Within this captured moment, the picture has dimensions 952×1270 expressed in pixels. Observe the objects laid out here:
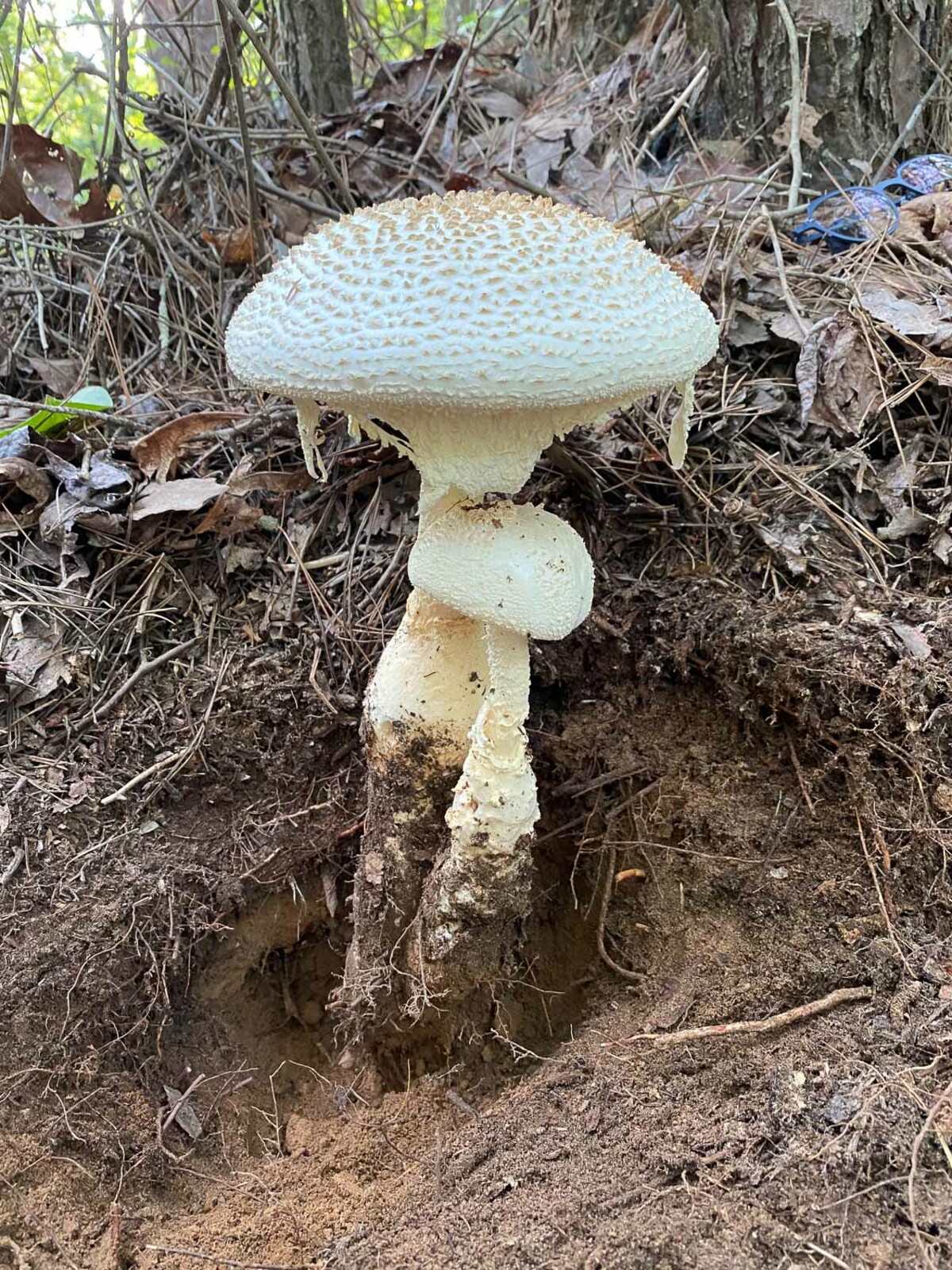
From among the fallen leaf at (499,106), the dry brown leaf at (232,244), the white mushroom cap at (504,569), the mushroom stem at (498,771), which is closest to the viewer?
the white mushroom cap at (504,569)

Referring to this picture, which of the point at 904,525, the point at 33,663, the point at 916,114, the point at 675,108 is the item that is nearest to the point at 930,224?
the point at 916,114

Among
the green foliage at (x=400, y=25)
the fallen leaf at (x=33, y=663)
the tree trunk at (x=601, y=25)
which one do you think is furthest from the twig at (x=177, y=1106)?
the tree trunk at (x=601, y=25)

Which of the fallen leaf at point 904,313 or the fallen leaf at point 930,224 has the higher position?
the fallen leaf at point 930,224

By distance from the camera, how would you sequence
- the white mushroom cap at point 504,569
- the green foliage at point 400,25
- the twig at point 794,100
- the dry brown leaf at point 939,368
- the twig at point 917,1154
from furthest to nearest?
1. the green foliage at point 400,25
2. the twig at point 794,100
3. the dry brown leaf at point 939,368
4. the white mushroom cap at point 504,569
5. the twig at point 917,1154

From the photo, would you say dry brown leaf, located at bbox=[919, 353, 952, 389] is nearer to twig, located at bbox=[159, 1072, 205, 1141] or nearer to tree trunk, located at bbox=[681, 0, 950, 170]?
tree trunk, located at bbox=[681, 0, 950, 170]

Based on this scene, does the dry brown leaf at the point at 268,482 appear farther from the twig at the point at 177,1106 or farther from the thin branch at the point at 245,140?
the twig at the point at 177,1106

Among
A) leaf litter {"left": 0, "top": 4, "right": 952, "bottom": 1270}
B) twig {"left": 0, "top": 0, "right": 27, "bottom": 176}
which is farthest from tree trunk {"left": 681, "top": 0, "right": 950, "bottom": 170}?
twig {"left": 0, "top": 0, "right": 27, "bottom": 176}

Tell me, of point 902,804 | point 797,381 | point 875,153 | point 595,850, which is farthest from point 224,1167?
point 875,153
